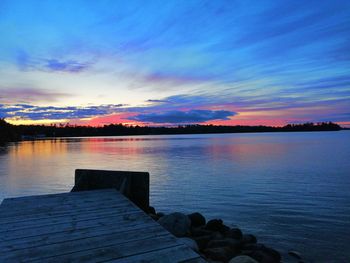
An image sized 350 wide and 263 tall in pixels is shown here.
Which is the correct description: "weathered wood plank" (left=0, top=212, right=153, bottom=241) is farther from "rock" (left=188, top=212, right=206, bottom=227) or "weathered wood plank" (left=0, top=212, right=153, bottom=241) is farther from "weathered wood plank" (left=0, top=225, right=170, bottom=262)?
"rock" (left=188, top=212, right=206, bottom=227)

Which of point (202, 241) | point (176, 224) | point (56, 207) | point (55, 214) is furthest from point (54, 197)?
point (202, 241)

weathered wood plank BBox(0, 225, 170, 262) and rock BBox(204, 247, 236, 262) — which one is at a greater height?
weathered wood plank BBox(0, 225, 170, 262)

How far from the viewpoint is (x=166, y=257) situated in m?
4.37

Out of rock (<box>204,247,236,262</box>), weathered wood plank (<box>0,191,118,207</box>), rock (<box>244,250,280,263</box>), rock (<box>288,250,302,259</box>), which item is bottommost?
rock (<box>288,250,302,259</box>)

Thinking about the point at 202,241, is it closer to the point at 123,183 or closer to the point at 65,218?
the point at 123,183

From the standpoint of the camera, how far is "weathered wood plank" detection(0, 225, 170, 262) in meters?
4.54

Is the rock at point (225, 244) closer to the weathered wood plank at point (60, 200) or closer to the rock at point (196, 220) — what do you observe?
the rock at point (196, 220)

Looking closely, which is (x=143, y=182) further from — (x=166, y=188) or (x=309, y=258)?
(x=166, y=188)

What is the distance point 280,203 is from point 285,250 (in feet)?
21.1

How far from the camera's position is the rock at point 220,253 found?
750cm

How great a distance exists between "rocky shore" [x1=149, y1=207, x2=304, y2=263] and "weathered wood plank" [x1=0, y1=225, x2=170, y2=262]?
2477 mm

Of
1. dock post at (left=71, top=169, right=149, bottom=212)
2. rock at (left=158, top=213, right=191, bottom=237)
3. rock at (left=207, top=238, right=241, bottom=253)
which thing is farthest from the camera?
dock post at (left=71, top=169, right=149, bottom=212)

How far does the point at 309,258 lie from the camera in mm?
9180

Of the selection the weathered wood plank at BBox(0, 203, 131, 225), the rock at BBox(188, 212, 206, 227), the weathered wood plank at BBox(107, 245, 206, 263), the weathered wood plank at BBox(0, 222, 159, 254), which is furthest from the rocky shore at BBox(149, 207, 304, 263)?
the weathered wood plank at BBox(107, 245, 206, 263)
